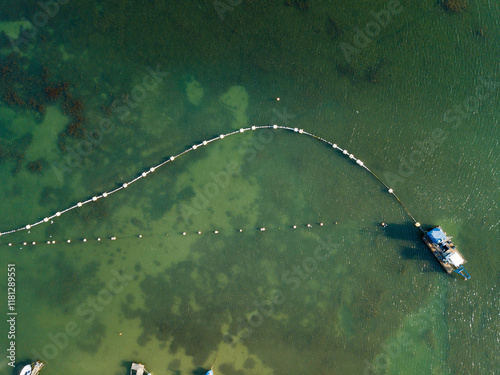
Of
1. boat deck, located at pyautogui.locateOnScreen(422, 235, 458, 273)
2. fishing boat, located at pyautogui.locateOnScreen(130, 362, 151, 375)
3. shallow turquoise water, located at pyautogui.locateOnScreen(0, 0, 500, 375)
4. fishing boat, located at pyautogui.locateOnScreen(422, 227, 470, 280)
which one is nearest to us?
fishing boat, located at pyautogui.locateOnScreen(422, 227, 470, 280)

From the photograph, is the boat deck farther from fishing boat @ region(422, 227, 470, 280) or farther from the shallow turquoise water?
the shallow turquoise water

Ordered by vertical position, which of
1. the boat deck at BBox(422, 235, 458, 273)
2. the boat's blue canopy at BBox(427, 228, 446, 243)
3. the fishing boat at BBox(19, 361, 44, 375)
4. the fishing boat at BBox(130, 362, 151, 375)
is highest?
the boat's blue canopy at BBox(427, 228, 446, 243)

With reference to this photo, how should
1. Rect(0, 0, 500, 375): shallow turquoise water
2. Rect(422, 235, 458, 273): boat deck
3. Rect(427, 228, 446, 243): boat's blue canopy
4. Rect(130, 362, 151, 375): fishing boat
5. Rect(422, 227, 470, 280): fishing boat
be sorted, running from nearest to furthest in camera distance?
1. Rect(422, 227, 470, 280): fishing boat
2. Rect(427, 228, 446, 243): boat's blue canopy
3. Rect(130, 362, 151, 375): fishing boat
4. Rect(422, 235, 458, 273): boat deck
5. Rect(0, 0, 500, 375): shallow turquoise water

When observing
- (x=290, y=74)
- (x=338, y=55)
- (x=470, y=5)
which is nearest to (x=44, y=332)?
(x=290, y=74)

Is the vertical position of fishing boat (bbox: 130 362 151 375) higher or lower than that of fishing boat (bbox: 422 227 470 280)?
lower

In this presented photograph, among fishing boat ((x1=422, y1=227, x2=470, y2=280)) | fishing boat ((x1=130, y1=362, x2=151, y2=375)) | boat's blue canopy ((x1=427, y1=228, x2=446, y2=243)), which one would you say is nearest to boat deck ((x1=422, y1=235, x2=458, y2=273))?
fishing boat ((x1=422, y1=227, x2=470, y2=280))

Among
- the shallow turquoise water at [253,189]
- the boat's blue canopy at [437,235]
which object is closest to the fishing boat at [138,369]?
the shallow turquoise water at [253,189]

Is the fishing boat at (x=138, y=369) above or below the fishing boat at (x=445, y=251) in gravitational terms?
below

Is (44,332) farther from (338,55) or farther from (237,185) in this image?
(338,55)

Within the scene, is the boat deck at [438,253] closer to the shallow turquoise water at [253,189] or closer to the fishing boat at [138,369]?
the shallow turquoise water at [253,189]
